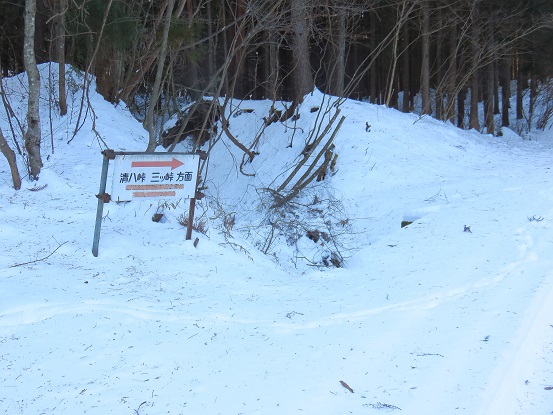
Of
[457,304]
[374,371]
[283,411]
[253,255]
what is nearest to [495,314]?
[457,304]

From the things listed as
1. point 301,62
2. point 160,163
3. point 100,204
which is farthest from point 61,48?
point 100,204

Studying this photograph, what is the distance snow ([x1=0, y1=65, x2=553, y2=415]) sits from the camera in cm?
382

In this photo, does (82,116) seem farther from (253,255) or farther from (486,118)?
(486,118)

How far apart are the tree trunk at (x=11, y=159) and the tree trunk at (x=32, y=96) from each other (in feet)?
1.49

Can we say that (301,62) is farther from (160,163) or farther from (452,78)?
(160,163)

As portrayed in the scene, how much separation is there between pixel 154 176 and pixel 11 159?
10.4 feet

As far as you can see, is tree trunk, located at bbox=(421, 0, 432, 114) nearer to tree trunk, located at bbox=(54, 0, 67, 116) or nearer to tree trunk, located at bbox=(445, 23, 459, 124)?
tree trunk, located at bbox=(445, 23, 459, 124)

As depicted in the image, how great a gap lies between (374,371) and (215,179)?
1112cm

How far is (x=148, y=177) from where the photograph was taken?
247 inches

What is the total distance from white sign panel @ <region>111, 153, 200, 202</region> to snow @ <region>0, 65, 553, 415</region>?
0.69m

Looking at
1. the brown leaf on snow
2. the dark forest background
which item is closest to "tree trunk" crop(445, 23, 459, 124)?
the dark forest background

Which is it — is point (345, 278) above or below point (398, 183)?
below

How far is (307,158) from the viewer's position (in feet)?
40.7

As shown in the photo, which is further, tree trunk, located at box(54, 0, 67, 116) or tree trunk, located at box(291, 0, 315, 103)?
tree trunk, located at box(291, 0, 315, 103)
